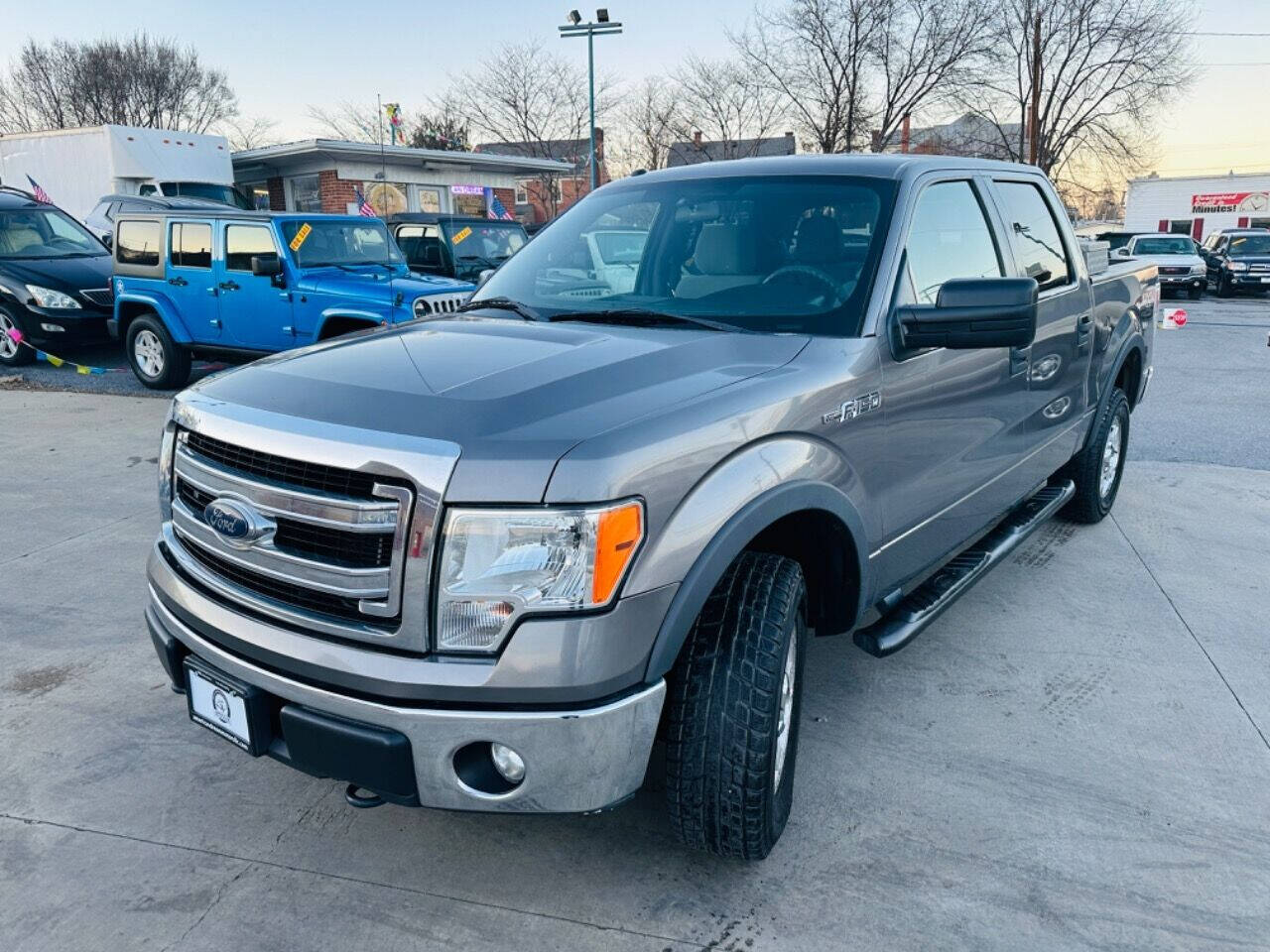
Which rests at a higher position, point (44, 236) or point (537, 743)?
point (44, 236)

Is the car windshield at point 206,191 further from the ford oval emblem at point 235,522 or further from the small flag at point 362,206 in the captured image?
the ford oval emblem at point 235,522

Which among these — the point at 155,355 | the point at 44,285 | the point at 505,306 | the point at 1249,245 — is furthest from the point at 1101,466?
the point at 1249,245

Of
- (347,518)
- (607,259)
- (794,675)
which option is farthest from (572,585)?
(607,259)

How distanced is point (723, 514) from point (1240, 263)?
85.6ft

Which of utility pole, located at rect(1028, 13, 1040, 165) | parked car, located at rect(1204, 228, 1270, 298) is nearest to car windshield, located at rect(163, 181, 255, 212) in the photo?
parked car, located at rect(1204, 228, 1270, 298)

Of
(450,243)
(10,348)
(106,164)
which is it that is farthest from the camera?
(106,164)

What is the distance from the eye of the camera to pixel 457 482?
1.96 meters

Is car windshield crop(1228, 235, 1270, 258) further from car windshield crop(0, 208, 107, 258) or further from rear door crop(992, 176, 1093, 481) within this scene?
car windshield crop(0, 208, 107, 258)

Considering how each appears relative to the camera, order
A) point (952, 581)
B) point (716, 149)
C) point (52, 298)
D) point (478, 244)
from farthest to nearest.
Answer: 1. point (716, 149)
2. point (478, 244)
3. point (52, 298)
4. point (952, 581)

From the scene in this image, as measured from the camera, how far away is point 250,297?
29.5 ft

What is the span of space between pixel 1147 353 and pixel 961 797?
156 inches

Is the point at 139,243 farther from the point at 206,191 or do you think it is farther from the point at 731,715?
the point at 206,191

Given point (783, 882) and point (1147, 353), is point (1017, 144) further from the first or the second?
point (783, 882)

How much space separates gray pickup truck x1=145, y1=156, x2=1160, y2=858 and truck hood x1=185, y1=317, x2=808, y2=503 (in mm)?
11
